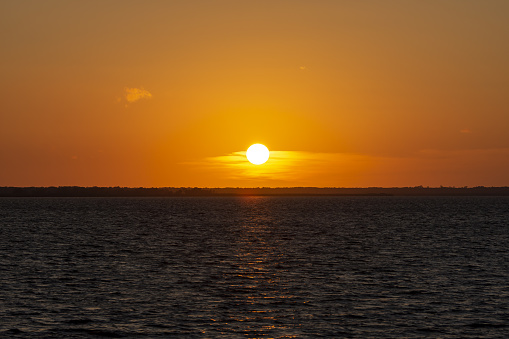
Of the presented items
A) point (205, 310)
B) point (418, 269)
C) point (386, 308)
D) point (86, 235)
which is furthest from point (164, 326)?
point (86, 235)

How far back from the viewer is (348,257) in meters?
57.8

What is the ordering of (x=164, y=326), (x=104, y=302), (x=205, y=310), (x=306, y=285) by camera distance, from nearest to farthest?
(x=164, y=326)
(x=205, y=310)
(x=104, y=302)
(x=306, y=285)

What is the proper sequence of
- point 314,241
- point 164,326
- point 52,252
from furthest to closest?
1. point 314,241
2. point 52,252
3. point 164,326

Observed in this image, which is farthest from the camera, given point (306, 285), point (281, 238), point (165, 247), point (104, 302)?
point (281, 238)

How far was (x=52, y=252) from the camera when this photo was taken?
61.9 meters

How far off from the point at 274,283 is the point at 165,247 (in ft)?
92.7

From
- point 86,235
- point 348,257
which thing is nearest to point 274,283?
point 348,257

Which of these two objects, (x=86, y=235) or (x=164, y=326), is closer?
(x=164, y=326)

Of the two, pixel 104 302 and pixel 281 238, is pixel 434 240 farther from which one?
pixel 104 302

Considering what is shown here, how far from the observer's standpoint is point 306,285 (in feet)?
135

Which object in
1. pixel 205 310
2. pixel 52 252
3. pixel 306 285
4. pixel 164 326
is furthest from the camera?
pixel 52 252

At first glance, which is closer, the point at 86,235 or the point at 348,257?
the point at 348,257

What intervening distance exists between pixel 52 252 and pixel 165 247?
500 inches

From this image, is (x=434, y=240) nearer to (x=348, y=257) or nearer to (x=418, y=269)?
(x=348, y=257)
